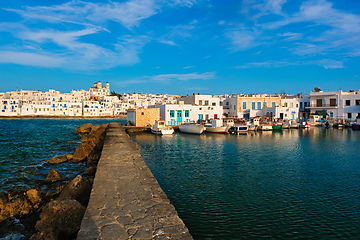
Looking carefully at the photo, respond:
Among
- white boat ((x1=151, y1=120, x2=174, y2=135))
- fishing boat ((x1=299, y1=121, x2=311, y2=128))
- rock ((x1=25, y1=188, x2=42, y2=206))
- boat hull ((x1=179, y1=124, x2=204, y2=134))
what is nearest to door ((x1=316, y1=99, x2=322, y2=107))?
fishing boat ((x1=299, y1=121, x2=311, y2=128))

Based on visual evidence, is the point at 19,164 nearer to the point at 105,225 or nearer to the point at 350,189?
the point at 105,225

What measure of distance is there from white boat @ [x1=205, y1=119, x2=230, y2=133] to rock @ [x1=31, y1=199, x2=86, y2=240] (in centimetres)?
3504

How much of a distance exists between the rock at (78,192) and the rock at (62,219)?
2.22m

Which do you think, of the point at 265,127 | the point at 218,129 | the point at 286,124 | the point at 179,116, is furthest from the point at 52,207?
the point at 286,124

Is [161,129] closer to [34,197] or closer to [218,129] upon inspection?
[218,129]

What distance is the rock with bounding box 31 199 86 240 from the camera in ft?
22.3

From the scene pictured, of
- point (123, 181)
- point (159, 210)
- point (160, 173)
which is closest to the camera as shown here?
point (159, 210)

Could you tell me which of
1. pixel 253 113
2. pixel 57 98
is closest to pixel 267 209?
pixel 253 113

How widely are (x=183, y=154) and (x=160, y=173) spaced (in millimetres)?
6707

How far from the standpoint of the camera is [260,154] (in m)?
21.6

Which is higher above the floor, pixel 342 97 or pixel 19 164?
pixel 342 97

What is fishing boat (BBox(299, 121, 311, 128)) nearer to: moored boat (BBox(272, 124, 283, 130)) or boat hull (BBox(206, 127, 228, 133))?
moored boat (BBox(272, 124, 283, 130))

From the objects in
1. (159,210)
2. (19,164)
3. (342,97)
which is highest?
(342,97)

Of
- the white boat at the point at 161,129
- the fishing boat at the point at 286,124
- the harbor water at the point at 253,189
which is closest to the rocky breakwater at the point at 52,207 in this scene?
the harbor water at the point at 253,189
